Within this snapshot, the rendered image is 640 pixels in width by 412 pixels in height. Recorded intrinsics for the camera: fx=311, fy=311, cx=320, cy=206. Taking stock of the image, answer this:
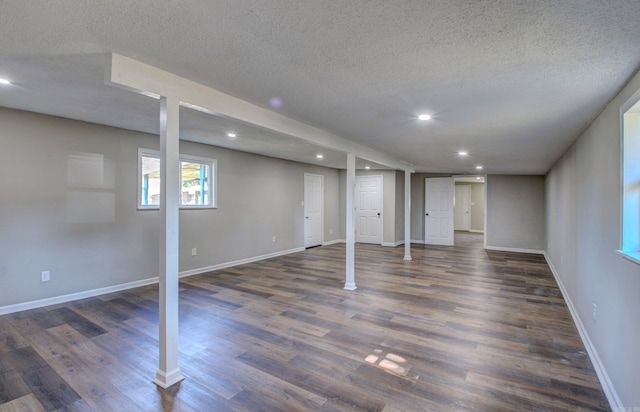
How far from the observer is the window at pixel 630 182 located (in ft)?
6.71

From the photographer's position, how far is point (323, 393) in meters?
2.21

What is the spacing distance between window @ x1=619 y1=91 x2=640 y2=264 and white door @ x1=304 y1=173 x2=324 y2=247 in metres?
6.86

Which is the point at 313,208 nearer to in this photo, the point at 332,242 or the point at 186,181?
the point at 332,242

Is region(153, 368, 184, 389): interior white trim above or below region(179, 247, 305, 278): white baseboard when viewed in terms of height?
below

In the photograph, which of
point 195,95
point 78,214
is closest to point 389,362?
point 195,95

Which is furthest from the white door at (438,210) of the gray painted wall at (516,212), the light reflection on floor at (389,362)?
the light reflection on floor at (389,362)

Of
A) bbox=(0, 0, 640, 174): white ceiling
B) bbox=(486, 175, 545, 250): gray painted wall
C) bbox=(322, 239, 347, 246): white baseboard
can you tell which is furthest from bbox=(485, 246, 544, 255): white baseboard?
bbox=(0, 0, 640, 174): white ceiling

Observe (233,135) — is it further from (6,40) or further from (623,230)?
(623,230)

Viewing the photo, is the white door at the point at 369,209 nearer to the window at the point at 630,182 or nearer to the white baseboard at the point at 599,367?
the white baseboard at the point at 599,367

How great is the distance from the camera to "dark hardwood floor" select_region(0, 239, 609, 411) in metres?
2.16

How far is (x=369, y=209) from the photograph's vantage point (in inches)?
381

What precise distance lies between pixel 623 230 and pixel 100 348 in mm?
4272

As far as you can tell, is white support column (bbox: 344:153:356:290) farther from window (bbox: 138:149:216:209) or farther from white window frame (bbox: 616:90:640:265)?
white window frame (bbox: 616:90:640:265)

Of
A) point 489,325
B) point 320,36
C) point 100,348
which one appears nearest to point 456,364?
point 489,325
